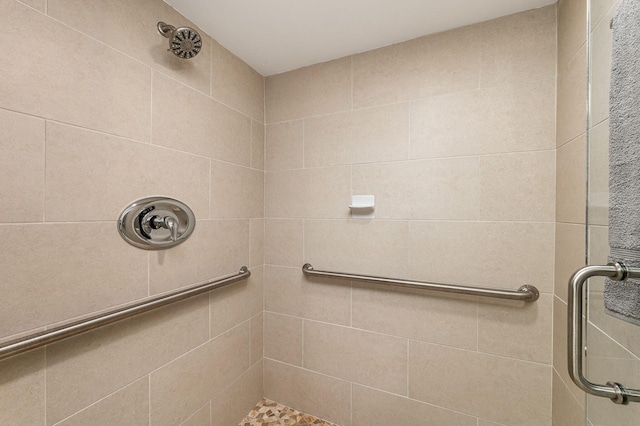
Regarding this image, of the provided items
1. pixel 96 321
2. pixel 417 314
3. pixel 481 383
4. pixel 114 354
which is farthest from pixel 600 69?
pixel 114 354

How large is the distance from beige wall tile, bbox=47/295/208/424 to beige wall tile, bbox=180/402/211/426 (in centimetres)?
3

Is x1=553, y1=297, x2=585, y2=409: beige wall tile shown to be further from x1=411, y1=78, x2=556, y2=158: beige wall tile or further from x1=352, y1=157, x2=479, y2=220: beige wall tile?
x1=411, y1=78, x2=556, y2=158: beige wall tile

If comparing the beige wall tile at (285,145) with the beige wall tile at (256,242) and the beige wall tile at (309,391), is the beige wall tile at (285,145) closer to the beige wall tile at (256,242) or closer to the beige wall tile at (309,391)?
the beige wall tile at (256,242)

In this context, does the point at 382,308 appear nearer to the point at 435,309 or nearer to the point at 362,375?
the point at 435,309

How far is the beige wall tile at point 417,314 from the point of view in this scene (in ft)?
3.55

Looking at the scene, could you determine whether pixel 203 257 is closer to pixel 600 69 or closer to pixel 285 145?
pixel 285 145

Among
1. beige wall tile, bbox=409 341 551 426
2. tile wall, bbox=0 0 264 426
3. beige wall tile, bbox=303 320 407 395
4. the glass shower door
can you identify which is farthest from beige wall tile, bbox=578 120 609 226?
tile wall, bbox=0 0 264 426

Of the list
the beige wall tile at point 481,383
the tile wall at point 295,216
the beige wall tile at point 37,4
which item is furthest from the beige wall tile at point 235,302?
the beige wall tile at point 37,4

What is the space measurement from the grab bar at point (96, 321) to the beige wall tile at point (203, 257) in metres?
0.05

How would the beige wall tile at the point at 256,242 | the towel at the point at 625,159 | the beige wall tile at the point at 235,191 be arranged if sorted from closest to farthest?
the towel at the point at 625,159, the beige wall tile at the point at 235,191, the beige wall tile at the point at 256,242

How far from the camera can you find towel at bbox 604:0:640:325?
1.39 ft

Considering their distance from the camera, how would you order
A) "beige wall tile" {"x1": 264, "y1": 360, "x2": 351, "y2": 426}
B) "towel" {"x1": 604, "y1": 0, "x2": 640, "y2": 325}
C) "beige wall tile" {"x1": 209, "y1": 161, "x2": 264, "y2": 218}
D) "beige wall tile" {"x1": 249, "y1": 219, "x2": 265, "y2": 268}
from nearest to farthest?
1. "towel" {"x1": 604, "y1": 0, "x2": 640, "y2": 325}
2. "beige wall tile" {"x1": 209, "y1": 161, "x2": 264, "y2": 218}
3. "beige wall tile" {"x1": 264, "y1": 360, "x2": 351, "y2": 426}
4. "beige wall tile" {"x1": 249, "y1": 219, "x2": 265, "y2": 268}

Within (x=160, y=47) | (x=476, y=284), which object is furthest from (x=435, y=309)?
(x=160, y=47)

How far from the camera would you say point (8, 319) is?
61 centimetres
